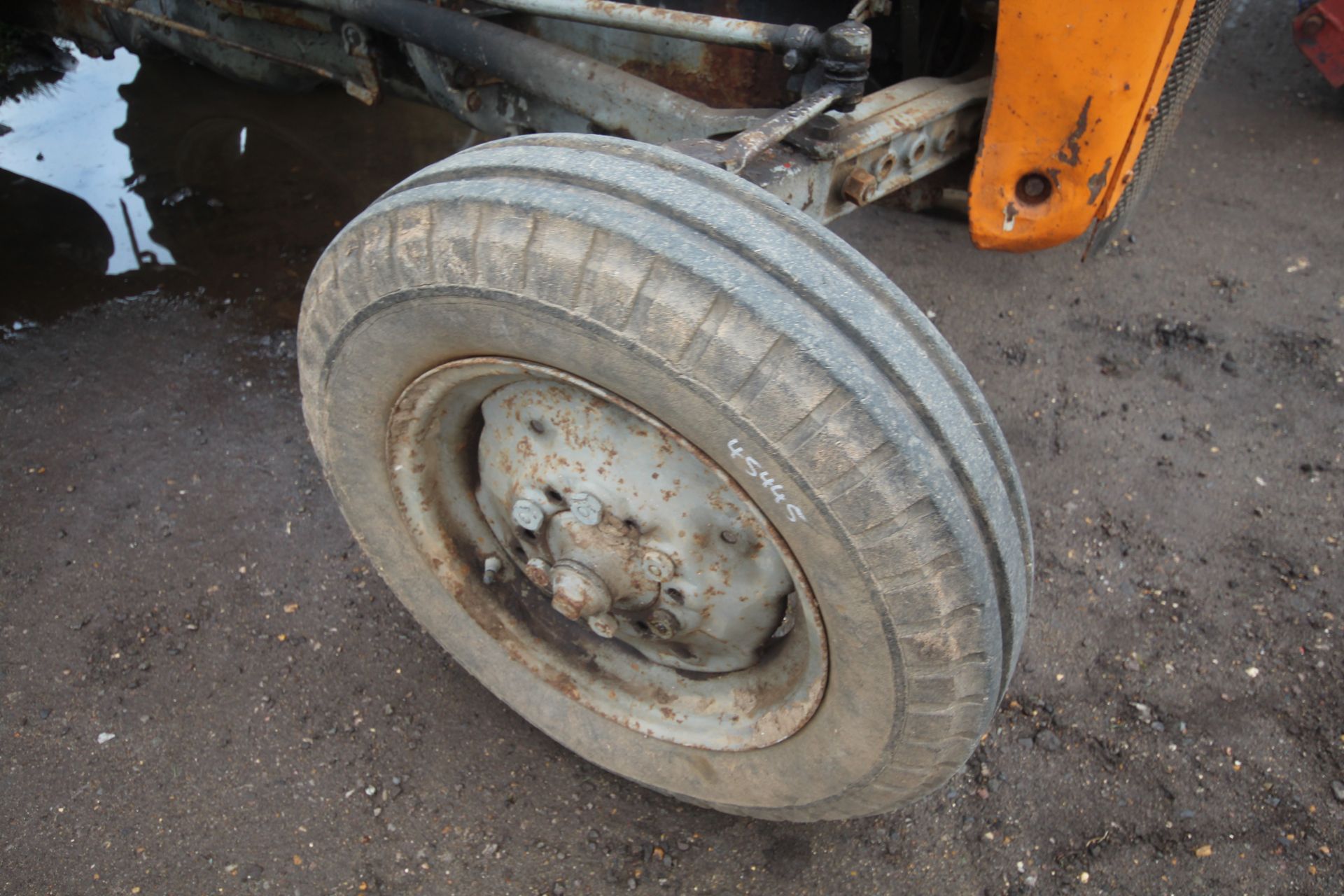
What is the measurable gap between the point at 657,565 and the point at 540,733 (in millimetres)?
735

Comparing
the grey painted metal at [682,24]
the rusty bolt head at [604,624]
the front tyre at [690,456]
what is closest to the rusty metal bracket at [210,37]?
the grey painted metal at [682,24]

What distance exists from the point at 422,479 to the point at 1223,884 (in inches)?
69.5

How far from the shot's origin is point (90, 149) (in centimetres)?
410

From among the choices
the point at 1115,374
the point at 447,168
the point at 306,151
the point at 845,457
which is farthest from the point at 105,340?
the point at 1115,374

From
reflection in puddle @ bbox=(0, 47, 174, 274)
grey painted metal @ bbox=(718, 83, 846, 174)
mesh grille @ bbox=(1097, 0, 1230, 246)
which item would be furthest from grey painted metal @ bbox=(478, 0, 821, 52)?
reflection in puddle @ bbox=(0, 47, 174, 274)

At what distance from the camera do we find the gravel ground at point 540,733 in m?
1.97

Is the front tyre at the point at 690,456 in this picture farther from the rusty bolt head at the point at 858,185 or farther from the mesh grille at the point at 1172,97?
the mesh grille at the point at 1172,97

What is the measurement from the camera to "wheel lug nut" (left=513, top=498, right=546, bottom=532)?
1.73m

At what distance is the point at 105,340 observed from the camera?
10.4ft

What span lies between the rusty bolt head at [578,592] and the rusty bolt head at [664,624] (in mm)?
98

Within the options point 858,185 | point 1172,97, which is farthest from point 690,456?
point 1172,97

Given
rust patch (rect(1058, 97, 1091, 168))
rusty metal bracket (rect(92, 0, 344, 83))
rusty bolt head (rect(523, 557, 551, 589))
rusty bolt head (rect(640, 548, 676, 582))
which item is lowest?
rusty bolt head (rect(523, 557, 551, 589))

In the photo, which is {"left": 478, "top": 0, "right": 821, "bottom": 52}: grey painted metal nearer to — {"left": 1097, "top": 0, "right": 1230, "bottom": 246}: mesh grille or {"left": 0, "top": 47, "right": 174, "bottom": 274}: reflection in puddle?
{"left": 1097, "top": 0, "right": 1230, "bottom": 246}: mesh grille

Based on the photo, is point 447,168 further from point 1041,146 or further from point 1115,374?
point 1115,374
